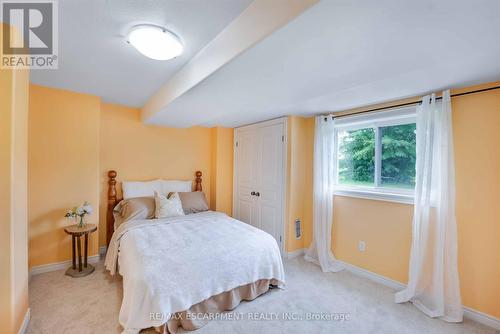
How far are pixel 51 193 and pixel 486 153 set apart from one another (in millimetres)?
4417

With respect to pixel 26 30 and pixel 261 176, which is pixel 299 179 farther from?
pixel 26 30

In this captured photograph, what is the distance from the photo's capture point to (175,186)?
3.63m

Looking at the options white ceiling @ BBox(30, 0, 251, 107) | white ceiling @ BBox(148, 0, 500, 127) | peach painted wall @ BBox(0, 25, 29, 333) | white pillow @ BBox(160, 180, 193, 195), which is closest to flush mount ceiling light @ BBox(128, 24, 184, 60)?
white ceiling @ BBox(30, 0, 251, 107)

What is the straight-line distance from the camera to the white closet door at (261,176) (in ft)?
11.0

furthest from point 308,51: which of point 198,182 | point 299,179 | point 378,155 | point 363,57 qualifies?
point 198,182

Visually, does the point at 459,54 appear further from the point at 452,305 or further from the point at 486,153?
the point at 452,305

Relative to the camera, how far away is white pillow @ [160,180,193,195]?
3.54m

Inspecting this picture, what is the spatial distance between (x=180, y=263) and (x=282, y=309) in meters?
1.02

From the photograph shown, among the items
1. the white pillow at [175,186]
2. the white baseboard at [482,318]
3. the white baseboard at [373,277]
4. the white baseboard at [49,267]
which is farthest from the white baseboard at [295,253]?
the white baseboard at [49,267]

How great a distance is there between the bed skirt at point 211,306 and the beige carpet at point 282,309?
0.20 ft

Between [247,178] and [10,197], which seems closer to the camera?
[10,197]

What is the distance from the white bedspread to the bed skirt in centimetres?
7

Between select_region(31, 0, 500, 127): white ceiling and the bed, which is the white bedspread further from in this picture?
select_region(31, 0, 500, 127): white ceiling

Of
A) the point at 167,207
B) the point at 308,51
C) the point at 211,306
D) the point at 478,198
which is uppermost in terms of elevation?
the point at 308,51
